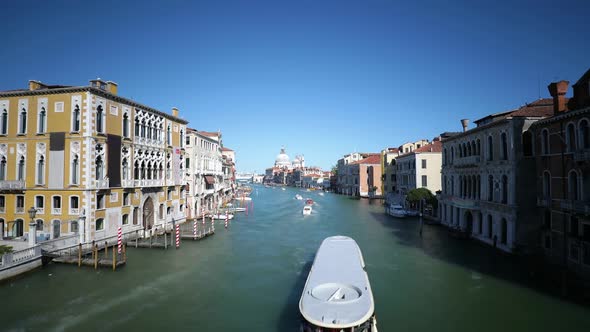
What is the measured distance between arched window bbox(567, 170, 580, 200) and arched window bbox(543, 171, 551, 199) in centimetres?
198

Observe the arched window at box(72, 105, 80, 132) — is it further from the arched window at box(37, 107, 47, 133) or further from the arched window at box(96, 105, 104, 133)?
the arched window at box(37, 107, 47, 133)

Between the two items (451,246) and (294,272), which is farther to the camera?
(451,246)

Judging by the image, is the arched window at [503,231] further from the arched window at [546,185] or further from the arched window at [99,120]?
the arched window at [99,120]

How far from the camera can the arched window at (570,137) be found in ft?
57.0

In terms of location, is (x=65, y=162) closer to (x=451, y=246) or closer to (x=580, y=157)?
(x=451, y=246)

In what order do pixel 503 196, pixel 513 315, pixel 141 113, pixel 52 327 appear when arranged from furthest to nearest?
pixel 141 113, pixel 503 196, pixel 513 315, pixel 52 327

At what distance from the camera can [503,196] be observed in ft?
75.2

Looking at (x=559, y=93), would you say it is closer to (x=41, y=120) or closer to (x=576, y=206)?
(x=576, y=206)

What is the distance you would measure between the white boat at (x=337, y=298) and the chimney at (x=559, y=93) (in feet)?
49.1

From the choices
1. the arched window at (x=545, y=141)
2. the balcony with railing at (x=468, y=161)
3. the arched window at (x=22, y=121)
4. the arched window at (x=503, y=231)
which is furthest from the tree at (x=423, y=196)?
the arched window at (x=22, y=121)

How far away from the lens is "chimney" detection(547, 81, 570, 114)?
62.1ft

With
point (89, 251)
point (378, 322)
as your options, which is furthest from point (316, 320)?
point (89, 251)

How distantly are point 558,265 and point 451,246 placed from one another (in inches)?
296

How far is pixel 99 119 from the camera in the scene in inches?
922
